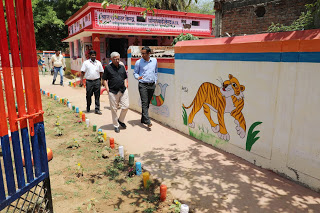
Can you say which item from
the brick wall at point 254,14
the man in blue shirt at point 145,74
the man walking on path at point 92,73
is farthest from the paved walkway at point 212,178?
the brick wall at point 254,14

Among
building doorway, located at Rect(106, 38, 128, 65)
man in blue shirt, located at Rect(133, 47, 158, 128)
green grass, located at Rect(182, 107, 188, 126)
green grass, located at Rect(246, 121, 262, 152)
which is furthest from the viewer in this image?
building doorway, located at Rect(106, 38, 128, 65)

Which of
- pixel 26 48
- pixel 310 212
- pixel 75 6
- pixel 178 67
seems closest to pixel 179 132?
pixel 178 67

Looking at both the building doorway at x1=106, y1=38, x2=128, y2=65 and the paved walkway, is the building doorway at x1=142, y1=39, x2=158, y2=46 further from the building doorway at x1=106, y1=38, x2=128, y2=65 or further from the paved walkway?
the paved walkway

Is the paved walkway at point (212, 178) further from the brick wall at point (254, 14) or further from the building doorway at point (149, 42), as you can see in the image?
the building doorway at point (149, 42)

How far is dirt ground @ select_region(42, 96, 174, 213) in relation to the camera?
3.06 meters

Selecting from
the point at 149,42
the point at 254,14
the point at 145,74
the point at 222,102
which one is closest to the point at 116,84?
the point at 145,74

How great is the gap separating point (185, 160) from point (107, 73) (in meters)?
2.82

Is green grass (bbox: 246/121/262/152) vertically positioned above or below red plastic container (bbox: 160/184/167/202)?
above

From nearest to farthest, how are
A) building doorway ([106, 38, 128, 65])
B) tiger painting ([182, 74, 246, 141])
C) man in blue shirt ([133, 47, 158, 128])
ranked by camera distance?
tiger painting ([182, 74, 246, 141]), man in blue shirt ([133, 47, 158, 128]), building doorway ([106, 38, 128, 65])

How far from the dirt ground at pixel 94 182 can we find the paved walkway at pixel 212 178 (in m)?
0.33

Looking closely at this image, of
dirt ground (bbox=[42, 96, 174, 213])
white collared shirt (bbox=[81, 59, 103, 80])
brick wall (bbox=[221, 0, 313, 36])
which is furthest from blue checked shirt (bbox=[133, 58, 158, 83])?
brick wall (bbox=[221, 0, 313, 36])

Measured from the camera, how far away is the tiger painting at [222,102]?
4.27 meters

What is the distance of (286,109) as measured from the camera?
351 cm

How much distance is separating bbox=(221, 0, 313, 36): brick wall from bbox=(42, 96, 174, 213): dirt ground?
7.55m
